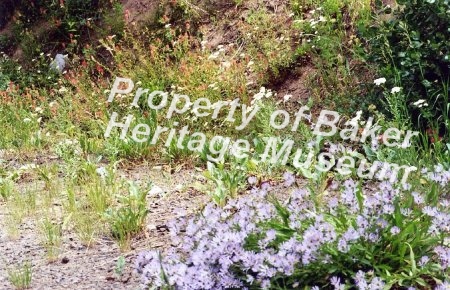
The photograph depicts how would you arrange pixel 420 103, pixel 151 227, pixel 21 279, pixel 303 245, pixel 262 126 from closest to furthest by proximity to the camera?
1. pixel 303 245
2. pixel 21 279
3. pixel 151 227
4. pixel 420 103
5. pixel 262 126

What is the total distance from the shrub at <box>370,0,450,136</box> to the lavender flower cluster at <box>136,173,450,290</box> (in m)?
2.06

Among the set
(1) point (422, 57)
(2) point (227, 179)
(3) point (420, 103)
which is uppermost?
(1) point (422, 57)

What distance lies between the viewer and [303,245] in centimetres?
236

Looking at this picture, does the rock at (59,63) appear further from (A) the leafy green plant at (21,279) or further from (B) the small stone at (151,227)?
(A) the leafy green plant at (21,279)

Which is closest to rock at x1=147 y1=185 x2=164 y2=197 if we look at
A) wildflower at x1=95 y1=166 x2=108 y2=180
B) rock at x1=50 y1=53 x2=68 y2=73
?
wildflower at x1=95 y1=166 x2=108 y2=180

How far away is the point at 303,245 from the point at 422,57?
113 inches

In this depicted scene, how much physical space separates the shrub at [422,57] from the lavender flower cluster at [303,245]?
2.06 m

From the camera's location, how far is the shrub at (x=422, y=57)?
462 cm

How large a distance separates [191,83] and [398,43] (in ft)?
8.09

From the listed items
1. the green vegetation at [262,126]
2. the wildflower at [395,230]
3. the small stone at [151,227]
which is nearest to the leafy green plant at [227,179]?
the green vegetation at [262,126]

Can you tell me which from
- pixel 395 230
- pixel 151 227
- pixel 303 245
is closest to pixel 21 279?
pixel 151 227

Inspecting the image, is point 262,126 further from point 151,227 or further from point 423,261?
point 423,261

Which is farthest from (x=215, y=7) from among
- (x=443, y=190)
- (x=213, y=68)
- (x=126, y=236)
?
(x=443, y=190)

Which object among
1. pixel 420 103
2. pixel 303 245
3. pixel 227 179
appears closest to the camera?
pixel 303 245
